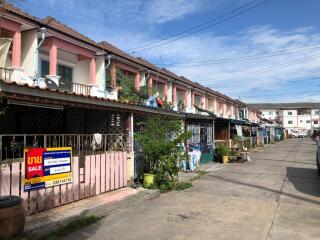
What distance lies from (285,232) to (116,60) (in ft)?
40.8

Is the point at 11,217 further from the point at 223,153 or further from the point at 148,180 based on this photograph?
the point at 223,153

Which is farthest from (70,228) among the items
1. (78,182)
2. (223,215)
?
(223,215)

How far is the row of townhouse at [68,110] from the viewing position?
7676 mm

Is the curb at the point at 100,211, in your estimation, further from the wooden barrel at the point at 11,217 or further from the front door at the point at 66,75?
the front door at the point at 66,75

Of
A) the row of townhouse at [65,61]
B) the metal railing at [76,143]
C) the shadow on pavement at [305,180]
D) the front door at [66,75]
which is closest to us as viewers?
the metal railing at [76,143]

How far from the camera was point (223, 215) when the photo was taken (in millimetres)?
7859

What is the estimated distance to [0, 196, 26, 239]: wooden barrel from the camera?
5625mm

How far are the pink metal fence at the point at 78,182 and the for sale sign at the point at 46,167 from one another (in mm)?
135

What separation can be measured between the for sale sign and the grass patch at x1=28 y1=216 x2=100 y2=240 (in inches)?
53.9

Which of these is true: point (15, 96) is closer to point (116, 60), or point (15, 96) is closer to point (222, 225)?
point (222, 225)

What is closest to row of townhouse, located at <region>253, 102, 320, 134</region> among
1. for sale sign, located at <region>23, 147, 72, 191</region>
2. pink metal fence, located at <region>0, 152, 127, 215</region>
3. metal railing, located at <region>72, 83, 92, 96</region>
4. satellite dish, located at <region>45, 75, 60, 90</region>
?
metal railing, located at <region>72, 83, 92, 96</region>

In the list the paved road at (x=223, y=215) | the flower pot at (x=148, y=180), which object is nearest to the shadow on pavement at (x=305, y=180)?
the paved road at (x=223, y=215)

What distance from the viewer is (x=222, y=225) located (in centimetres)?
705

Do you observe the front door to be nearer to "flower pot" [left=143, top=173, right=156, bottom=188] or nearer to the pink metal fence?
the pink metal fence
